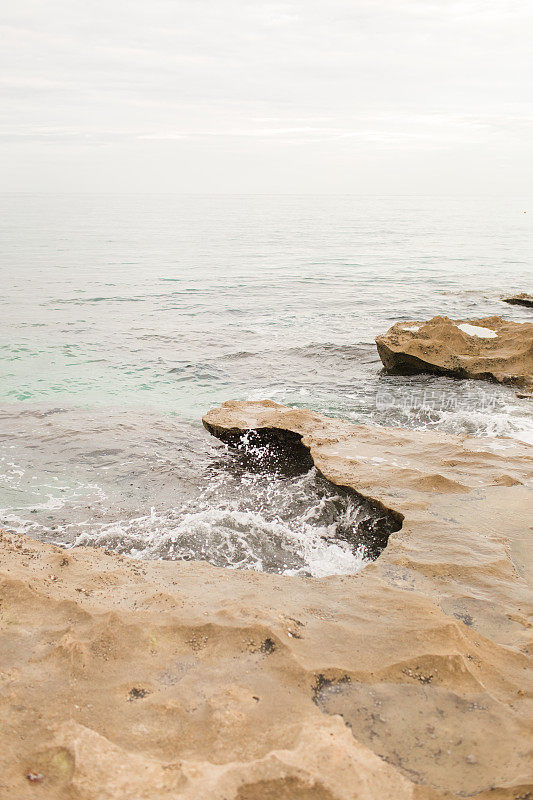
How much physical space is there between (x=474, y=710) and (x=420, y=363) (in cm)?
778

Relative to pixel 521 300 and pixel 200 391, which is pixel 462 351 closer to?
pixel 200 391

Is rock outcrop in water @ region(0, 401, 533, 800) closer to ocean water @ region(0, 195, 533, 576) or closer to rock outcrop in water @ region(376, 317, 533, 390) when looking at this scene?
ocean water @ region(0, 195, 533, 576)

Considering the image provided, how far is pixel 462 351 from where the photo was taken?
9.91 m

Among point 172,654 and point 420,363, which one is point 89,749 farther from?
point 420,363

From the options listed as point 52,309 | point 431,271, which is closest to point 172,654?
point 52,309

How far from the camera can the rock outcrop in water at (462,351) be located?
368 inches

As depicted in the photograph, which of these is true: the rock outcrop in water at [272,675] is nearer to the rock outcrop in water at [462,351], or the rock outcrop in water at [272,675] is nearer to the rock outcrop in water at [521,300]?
the rock outcrop in water at [462,351]

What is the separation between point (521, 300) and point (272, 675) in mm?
17149

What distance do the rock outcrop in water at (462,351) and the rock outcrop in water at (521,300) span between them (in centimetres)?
760

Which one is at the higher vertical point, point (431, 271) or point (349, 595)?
point (431, 271)

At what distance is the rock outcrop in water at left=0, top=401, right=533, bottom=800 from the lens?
2.14m

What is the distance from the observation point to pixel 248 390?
10.0 meters

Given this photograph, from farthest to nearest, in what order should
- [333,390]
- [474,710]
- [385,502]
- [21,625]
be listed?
[333,390] → [385,502] → [21,625] → [474,710]

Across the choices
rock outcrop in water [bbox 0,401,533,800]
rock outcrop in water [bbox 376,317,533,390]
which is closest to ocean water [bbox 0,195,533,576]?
rock outcrop in water [bbox 376,317,533,390]
